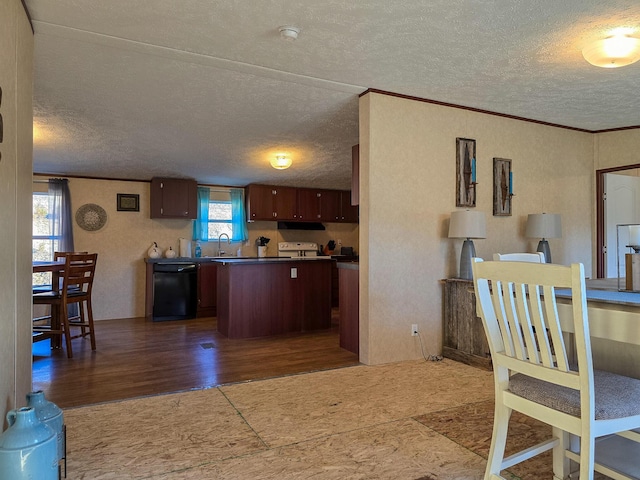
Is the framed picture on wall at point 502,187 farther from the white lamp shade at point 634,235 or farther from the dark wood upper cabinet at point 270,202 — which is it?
the dark wood upper cabinet at point 270,202

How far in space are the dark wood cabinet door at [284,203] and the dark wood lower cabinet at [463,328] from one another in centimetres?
435

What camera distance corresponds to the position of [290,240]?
8164 mm

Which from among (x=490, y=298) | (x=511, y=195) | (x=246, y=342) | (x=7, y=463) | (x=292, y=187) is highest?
(x=292, y=187)

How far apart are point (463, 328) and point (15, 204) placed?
11.1 ft

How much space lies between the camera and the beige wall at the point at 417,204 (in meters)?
3.54

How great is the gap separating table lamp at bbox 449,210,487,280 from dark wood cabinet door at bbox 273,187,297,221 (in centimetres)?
440

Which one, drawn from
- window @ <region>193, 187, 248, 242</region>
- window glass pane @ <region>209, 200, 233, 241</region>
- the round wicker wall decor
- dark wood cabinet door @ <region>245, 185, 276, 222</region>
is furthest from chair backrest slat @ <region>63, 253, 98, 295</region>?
dark wood cabinet door @ <region>245, 185, 276, 222</region>

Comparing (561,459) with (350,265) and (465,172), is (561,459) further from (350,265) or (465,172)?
(465,172)

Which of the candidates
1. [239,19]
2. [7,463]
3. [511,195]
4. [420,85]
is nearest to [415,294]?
[511,195]

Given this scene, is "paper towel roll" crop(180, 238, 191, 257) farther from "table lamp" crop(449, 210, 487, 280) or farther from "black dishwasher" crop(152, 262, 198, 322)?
"table lamp" crop(449, 210, 487, 280)

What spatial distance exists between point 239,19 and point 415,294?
2.60 meters

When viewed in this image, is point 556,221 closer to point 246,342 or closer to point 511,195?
point 511,195

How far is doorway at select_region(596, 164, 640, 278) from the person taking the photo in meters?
4.88

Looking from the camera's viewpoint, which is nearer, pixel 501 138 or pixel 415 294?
pixel 415 294
